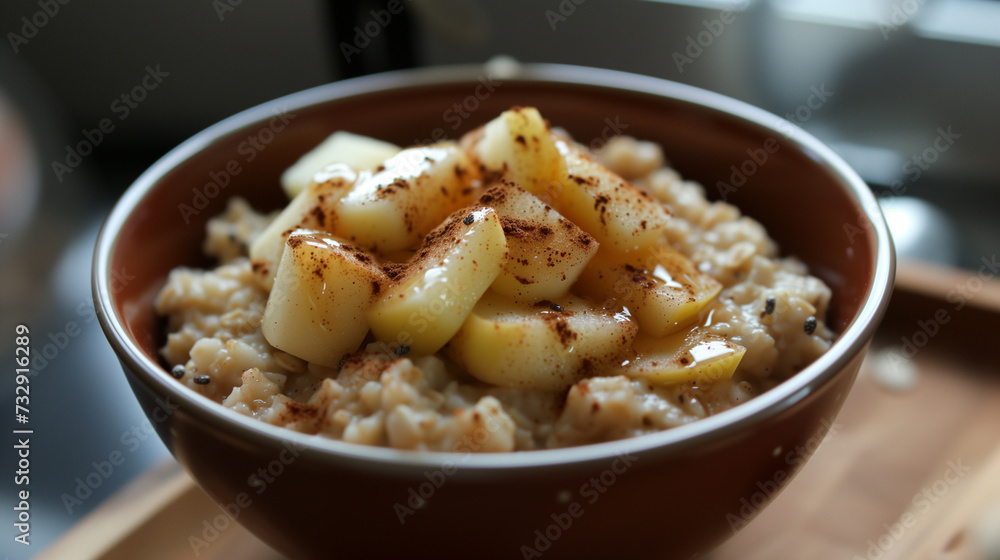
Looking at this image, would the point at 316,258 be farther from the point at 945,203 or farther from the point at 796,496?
the point at 945,203

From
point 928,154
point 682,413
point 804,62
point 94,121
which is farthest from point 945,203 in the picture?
point 94,121

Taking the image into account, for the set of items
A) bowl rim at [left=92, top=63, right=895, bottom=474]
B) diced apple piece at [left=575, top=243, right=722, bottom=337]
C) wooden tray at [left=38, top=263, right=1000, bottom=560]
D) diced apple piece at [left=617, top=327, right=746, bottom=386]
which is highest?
bowl rim at [left=92, top=63, right=895, bottom=474]

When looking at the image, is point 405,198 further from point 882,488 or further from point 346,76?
point 346,76

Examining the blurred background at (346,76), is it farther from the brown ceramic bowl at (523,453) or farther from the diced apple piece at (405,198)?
the diced apple piece at (405,198)

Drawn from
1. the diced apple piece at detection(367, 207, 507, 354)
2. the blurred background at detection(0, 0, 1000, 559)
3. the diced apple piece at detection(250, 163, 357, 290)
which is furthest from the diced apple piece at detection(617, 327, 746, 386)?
the blurred background at detection(0, 0, 1000, 559)

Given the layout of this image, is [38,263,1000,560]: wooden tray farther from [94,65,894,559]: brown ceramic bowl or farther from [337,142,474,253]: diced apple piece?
A: [337,142,474,253]: diced apple piece

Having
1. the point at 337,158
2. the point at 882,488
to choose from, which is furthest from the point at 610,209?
the point at 882,488
